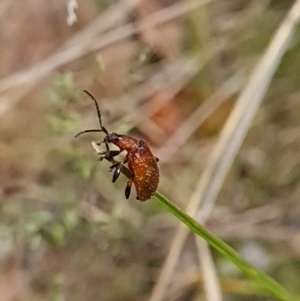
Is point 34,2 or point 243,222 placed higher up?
point 34,2

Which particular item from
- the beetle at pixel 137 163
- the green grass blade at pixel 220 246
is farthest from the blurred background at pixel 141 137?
the green grass blade at pixel 220 246

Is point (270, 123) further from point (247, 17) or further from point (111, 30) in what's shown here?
point (111, 30)

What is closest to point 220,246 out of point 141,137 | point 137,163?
point 137,163

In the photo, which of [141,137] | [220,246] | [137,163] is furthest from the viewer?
[141,137]

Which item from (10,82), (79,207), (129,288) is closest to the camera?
(79,207)

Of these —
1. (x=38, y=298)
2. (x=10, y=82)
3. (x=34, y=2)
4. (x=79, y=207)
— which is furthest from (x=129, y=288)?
(x=34, y=2)

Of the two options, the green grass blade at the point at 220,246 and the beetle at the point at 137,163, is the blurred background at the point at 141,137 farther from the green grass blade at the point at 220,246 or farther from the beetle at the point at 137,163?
the green grass blade at the point at 220,246

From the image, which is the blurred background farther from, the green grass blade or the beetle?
the green grass blade

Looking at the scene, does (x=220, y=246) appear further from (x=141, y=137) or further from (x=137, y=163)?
(x=141, y=137)
